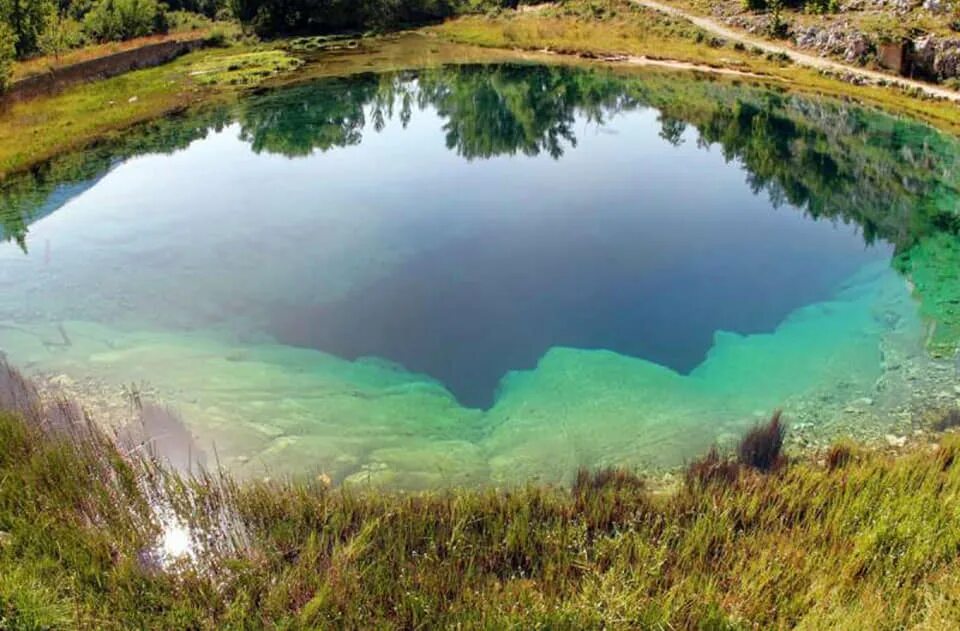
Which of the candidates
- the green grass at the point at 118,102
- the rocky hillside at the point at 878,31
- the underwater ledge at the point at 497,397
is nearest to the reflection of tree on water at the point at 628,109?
the green grass at the point at 118,102

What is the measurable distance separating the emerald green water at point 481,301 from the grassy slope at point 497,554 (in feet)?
6.09

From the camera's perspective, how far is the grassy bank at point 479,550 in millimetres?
6664

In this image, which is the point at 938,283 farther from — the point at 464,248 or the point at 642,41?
the point at 642,41

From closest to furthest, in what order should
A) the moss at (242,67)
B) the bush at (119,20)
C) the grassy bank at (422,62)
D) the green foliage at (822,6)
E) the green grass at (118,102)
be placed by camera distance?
1. the green grass at (118,102)
2. the grassy bank at (422,62)
3. the moss at (242,67)
4. the green foliage at (822,6)
5. the bush at (119,20)


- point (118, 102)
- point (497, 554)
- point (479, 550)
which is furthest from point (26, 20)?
point (497, 554)

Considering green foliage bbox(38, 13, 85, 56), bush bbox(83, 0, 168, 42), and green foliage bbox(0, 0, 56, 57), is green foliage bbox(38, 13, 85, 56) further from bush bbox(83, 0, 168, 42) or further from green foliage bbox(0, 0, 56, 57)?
bush bbox(83, 0, 168, 42)

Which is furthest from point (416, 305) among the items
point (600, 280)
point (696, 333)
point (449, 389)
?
point (696, 333)

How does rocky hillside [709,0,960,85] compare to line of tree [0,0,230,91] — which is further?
line of tree [0,0,230,91]

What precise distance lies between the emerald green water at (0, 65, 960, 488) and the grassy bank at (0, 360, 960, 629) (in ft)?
6.11

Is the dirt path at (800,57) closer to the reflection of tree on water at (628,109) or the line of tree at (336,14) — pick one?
the reflection of tree on water at (628,109)

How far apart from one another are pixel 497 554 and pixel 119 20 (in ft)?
197

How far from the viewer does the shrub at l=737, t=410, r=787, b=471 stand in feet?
32.7

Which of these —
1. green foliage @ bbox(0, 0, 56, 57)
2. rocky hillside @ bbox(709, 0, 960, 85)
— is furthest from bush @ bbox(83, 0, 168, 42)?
rocky hillside @ bbox(709, 0, 960, 85)

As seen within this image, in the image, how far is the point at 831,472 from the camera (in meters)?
9.18
